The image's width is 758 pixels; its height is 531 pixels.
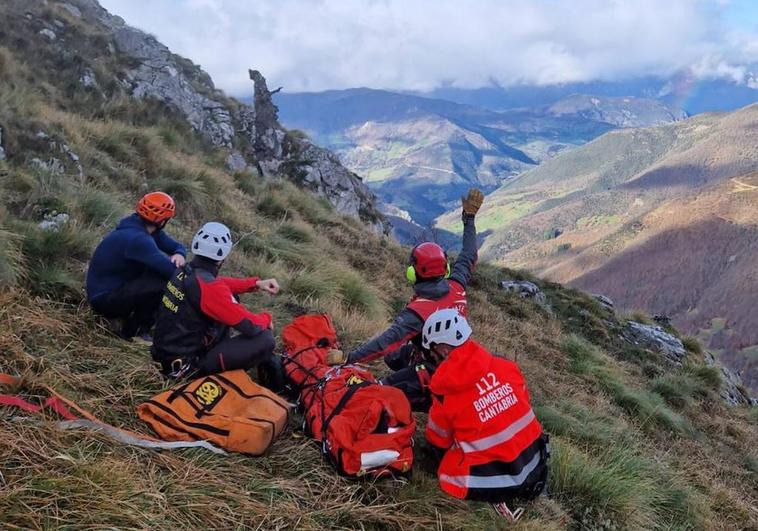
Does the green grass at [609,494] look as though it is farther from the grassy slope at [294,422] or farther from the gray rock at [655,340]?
the gray rock at [655,340]

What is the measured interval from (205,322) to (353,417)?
141 cm

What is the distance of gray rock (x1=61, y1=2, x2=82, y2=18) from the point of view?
63.8 feet

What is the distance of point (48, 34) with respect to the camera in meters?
15.4

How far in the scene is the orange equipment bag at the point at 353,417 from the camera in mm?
3715

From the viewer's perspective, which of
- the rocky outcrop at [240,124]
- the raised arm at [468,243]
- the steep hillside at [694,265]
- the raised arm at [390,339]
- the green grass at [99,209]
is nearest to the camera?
the raised arm at [390,339]

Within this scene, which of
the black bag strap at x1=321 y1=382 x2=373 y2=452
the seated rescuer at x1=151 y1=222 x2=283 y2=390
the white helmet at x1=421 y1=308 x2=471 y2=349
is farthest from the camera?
the seated rescuer at x1=151 y1=222 x2=283 y2=390

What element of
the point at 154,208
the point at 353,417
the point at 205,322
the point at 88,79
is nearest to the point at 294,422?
the point at 353,417

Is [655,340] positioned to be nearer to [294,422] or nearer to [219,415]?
[294,422]

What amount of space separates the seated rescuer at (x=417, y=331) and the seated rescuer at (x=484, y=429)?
2.98 feet

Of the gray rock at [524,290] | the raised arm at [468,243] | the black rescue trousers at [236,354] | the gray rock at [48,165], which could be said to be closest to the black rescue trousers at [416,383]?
the black rescue trousers at [236,354]

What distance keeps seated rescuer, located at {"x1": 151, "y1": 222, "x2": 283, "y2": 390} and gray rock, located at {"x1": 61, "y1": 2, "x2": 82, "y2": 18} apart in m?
19.3

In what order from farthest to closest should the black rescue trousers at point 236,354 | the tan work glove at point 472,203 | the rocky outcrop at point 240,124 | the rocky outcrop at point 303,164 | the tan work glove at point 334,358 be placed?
the rocky outcrop at point 303,164 → the rocky outcrop at point 240,124 → the tan work glove at point 472,203 → the tan work glove at point 334,358 → the black rescue trousers at point 236,354

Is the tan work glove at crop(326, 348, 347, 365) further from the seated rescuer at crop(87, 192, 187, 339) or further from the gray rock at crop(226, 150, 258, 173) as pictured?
the gray rock at crop(226, 150, 258, 173)

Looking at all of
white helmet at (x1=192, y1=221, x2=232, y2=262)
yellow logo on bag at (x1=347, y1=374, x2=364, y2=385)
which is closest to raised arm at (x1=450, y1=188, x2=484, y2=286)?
yellow logo on bag at (x1=347, y1=374, x2=364, y2=385)
